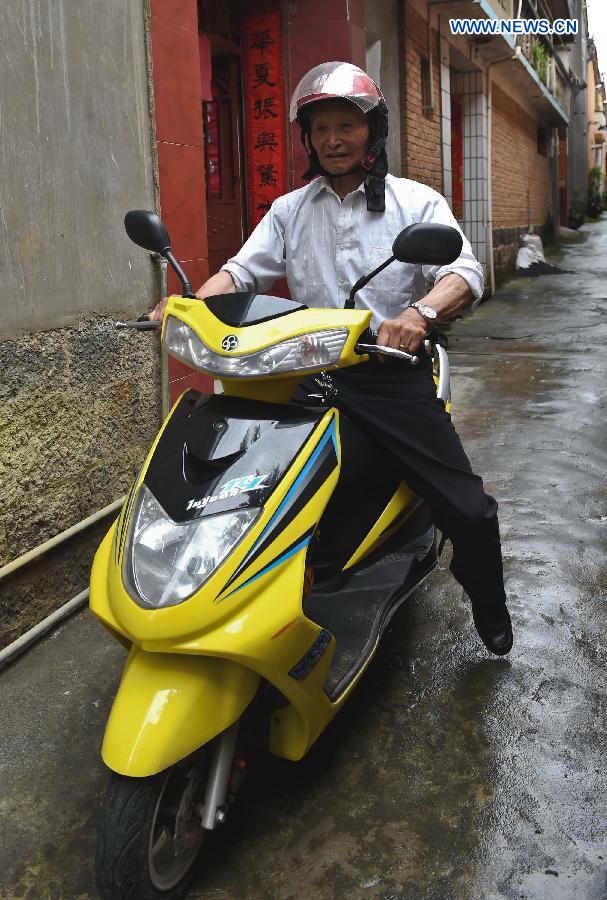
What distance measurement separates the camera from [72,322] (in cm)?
337

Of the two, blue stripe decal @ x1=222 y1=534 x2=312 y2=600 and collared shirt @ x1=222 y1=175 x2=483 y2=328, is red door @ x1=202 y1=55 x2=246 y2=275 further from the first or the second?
blue stripe decal @ x1=222 y1=534 x2=312 y2=600

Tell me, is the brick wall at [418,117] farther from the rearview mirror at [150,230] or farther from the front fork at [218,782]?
the front fork at [218,782]

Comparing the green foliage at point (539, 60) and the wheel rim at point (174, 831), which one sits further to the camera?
the green foliage at point (539, 60)

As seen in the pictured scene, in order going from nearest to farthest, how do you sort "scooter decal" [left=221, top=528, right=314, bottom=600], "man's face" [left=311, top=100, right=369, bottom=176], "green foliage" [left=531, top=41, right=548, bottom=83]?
"scooter decal" [left=221, top=528, right=314, bottom=600] → "man's face" [left=311, top=100, right=369, bottom=176] → "green foliage" [left=531, top=41, right=548, bottom=83]

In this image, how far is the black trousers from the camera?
2.46m

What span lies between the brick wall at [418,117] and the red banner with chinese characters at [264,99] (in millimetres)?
2827

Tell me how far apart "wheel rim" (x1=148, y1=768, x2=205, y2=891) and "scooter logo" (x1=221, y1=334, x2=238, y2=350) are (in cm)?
98

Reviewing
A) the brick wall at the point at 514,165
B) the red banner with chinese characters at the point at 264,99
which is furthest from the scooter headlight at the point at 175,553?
the brick wall at the point at 514,165

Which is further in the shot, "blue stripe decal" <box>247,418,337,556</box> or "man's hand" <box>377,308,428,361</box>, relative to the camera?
"man's hand" <box>377,308,428,361</box>

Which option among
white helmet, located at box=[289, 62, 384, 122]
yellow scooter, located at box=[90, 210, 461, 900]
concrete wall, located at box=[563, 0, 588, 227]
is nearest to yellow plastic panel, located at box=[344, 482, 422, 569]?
yellow scooter, located at box=[90, 210, 461, 900]

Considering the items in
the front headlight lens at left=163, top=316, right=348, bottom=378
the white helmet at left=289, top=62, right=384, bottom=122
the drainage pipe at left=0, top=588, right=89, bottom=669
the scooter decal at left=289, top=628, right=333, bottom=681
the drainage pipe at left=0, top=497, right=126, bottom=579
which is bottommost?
the drainage pipe at left=0, top=588, right=89, bottom=669

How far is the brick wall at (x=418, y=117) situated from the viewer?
30.4ft

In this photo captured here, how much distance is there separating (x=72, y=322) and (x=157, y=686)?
195 centimetres

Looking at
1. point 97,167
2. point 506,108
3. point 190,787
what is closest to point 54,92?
point 97,167
